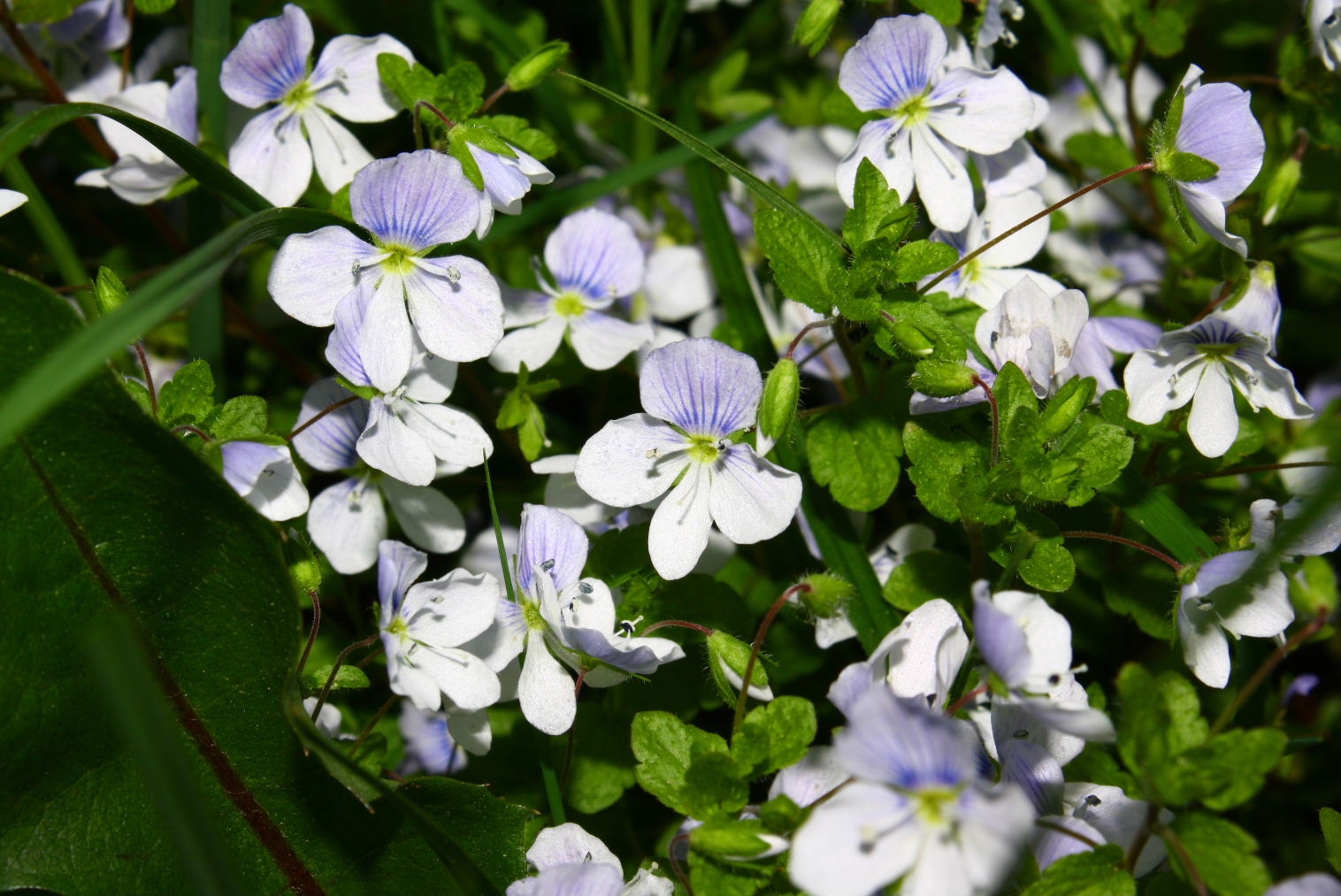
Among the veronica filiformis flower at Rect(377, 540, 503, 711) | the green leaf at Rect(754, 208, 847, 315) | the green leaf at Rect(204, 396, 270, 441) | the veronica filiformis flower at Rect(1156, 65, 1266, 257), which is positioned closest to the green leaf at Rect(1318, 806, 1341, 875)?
the veronica filiformis flower at Rect(1156, 65, 1266, 257)

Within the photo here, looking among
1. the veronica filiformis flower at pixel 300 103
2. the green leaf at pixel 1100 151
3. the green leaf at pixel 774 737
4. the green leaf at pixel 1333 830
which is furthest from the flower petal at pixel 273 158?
the green leaf at pixel 1333 830

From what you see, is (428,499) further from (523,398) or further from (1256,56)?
(1256,56)

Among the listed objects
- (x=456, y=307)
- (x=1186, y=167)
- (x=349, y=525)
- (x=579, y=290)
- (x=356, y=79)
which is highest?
(x=1186, y=167)

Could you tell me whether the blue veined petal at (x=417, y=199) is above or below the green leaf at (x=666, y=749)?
above

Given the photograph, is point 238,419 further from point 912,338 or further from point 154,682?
point 912,338

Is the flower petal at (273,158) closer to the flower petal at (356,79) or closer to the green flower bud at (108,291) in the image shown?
the flower petal at (356,79)

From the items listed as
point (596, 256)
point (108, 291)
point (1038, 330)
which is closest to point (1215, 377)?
point (1038, 330)
